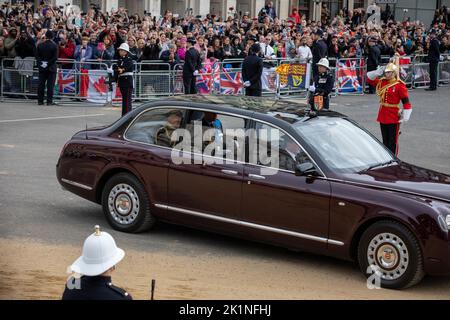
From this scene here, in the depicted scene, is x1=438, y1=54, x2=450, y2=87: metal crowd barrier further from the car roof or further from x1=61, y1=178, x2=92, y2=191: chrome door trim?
x1=61, y1=178, x2=92, y2=191: chrome door trim

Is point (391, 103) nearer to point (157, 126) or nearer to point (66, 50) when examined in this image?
point (157, 126)

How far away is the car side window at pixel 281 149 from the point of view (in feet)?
29.3

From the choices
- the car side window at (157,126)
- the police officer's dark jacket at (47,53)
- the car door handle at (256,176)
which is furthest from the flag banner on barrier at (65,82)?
the car door handle at (256,176)

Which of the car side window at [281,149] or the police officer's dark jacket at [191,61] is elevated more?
the police officer's dark jacket at [191,61]

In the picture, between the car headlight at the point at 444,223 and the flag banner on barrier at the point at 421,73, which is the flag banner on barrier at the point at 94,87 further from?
the car headlight at the point at 444,223

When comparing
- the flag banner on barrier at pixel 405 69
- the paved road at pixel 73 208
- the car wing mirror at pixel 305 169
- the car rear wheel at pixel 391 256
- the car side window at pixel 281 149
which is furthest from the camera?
the flag banner on barrier at pixel 405 69

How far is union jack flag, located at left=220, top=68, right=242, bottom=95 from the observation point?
76.5 feet

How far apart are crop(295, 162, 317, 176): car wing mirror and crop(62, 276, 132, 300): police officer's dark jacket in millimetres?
3853

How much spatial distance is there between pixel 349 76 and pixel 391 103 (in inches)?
498

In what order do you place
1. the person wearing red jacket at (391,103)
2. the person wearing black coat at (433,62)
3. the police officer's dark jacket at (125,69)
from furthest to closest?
the person wearing black coat at (433,62) < the police officer's dark jacket at (125,69) < the person wearing red jacket at (391,103)

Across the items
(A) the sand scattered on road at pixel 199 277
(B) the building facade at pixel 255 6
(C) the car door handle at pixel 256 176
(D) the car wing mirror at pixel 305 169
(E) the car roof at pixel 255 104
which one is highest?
(B) the building facade at pixel 255 6

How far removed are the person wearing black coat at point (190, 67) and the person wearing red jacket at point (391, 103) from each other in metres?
8.38

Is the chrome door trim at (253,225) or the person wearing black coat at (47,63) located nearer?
the chrome door trim at (253,225)
